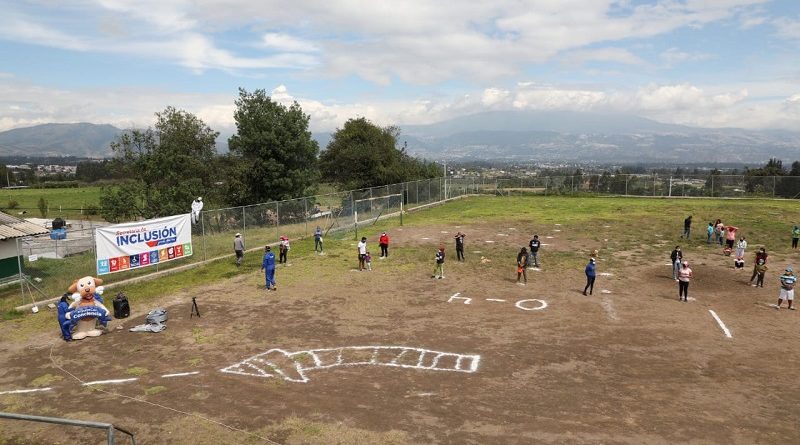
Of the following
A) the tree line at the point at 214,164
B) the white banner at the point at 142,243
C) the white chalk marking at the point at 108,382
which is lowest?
the white chalk marking at the point at 108,382

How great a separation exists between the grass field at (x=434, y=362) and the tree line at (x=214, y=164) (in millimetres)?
15070

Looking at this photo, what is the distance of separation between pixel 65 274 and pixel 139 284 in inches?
114

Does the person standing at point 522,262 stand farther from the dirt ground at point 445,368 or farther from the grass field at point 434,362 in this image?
the grass field at point 434,362

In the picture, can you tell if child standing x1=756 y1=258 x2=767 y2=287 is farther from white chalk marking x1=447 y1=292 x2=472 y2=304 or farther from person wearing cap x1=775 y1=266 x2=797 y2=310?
white chalk marking x1=447 y1=292 x2=472 y2=304

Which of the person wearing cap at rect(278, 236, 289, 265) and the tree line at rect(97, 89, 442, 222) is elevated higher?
the tree line at rect(97, 89, 442, 222)

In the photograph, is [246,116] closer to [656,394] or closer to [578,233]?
[578,233]

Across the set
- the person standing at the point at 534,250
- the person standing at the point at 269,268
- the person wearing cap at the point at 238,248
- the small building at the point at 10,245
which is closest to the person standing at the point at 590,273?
the person standing at the point at 534,250

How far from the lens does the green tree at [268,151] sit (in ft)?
142

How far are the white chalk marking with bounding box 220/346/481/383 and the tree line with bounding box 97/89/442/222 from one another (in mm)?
26698

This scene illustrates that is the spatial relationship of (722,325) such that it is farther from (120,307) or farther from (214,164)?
(214,164)

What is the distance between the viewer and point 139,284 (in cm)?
2231

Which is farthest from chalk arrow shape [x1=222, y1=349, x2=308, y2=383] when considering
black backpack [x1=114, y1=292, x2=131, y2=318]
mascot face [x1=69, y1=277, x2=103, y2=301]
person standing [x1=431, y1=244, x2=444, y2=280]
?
person standing [x1=431, y1=244, x2=444, y2=280]

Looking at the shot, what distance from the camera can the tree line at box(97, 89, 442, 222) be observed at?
37688 millimetres

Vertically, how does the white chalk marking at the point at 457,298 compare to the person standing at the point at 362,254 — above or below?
below
